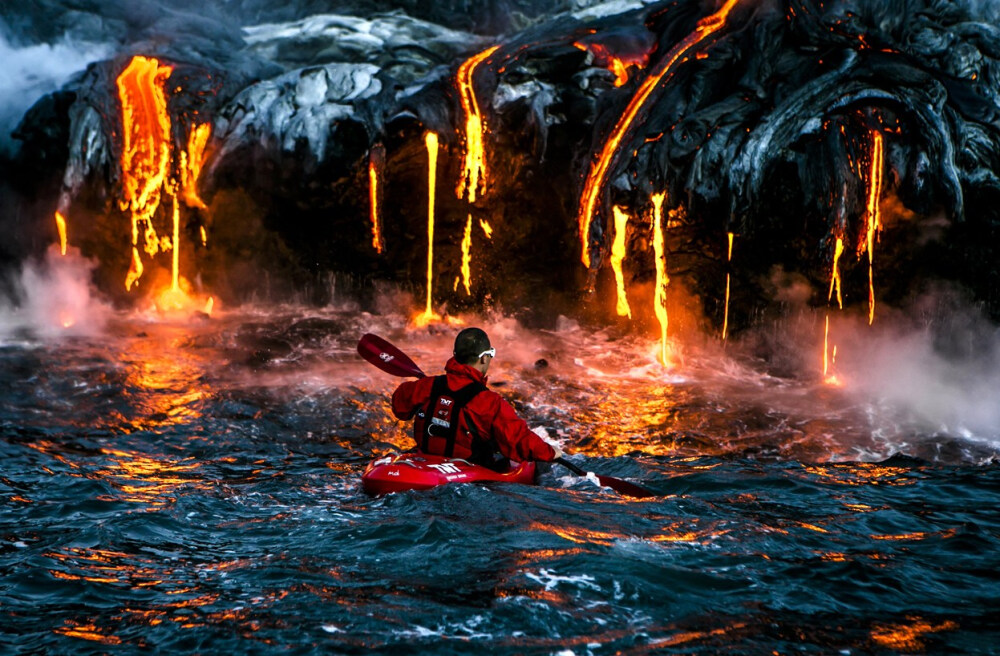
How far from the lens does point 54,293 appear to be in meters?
13.6

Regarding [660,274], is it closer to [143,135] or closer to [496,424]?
[496,424]

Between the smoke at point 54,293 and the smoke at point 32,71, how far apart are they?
1.82 meters

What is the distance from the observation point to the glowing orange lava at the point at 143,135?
40.6 feet

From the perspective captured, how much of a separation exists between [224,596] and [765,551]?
268 cm

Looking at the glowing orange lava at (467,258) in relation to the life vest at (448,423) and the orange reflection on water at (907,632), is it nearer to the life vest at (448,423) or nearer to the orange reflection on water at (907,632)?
the life vest at (448,423)

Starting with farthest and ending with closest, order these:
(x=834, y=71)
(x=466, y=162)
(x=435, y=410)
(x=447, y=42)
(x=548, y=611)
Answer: (x=447, y=42) → (x=466, y=162) → (x=834, y=71) → (x=435, y=410) → (x=548, y=611)

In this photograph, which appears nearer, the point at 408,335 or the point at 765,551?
the point at 765,551

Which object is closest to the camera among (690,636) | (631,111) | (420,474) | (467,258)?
(690,636)

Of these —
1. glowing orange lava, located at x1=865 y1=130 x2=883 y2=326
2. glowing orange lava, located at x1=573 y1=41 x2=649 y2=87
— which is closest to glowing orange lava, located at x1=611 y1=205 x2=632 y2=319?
A: glowing orange lava, located at x1=573 y1=41 x2=649 y2=87

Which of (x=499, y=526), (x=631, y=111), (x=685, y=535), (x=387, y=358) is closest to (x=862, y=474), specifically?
(x=685, y=535)

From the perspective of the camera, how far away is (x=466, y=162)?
11609 mm

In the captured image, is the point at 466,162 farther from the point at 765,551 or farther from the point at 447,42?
the point at 765,551

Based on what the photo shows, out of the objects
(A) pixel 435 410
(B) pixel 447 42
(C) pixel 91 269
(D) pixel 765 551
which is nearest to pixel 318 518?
(A) pixel 435 410

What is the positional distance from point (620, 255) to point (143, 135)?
23.4 feet
